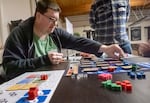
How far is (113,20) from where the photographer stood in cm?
211

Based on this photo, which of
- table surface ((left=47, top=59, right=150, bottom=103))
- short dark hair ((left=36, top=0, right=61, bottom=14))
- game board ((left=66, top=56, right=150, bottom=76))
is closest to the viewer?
table surface ((left=47, top=59, right=150, bottom=103))

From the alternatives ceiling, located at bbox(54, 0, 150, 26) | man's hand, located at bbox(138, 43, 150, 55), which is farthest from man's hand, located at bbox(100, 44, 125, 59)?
ceiling, located at bbox(54, 0, 150, 26)

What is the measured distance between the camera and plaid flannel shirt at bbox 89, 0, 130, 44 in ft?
6.90

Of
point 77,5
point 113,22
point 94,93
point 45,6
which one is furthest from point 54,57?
point 77,5

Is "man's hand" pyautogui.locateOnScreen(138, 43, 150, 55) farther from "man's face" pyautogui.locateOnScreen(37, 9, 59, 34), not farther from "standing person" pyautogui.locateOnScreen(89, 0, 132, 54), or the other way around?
"man's face" pyautogui.locateOnScreen(37, 9, 59, 34)

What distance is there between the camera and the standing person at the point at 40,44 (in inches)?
49.2

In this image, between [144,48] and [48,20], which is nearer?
[48,20]

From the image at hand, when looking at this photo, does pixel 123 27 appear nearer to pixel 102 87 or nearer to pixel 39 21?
pixel 39 21

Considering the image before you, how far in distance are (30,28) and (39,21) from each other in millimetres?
89

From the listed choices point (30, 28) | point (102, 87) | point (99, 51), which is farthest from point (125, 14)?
point (102, 87)

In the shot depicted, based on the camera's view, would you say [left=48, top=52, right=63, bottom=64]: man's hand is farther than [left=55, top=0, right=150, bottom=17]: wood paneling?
No

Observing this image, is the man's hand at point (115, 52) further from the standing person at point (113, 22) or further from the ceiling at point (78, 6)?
the ceiling at point (78, 6)

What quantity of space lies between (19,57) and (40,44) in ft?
0.70

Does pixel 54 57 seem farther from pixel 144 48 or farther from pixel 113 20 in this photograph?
pixel 113 20
